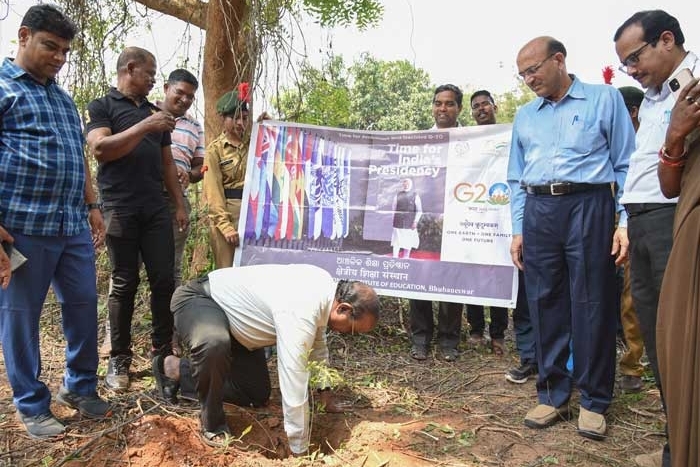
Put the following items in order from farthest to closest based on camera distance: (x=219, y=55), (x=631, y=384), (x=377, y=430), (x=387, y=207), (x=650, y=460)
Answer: (x=219, y=55)
(x=387, y=207)
(x=631, y=384)
(x=377, y=430)
(x=650, y=460)

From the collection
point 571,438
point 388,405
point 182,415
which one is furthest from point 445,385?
point 182,415

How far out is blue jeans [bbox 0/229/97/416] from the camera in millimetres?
2756

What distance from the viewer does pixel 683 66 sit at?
94.9 inches

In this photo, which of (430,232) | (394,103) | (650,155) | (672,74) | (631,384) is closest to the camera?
(672,74)

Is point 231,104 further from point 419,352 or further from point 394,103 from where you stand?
point 394,103

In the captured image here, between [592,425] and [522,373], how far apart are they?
895 millimetres

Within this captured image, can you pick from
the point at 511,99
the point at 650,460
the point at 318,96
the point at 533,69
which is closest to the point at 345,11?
the point at 318,96

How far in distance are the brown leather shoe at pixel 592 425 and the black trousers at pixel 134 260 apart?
107 inches

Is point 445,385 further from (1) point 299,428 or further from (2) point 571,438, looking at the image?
(1) point 299,428

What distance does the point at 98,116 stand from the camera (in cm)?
335

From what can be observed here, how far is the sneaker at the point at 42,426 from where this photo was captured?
2807 millimetres

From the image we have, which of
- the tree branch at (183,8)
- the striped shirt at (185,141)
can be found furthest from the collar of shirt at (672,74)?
the tree branch at (183,8)

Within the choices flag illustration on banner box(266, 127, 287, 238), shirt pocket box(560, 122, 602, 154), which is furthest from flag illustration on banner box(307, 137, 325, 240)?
shirt pocket box(560, 122, 602, 154)

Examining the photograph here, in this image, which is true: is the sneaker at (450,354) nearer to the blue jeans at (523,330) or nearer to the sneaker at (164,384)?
the blue jeans at (523,330)
